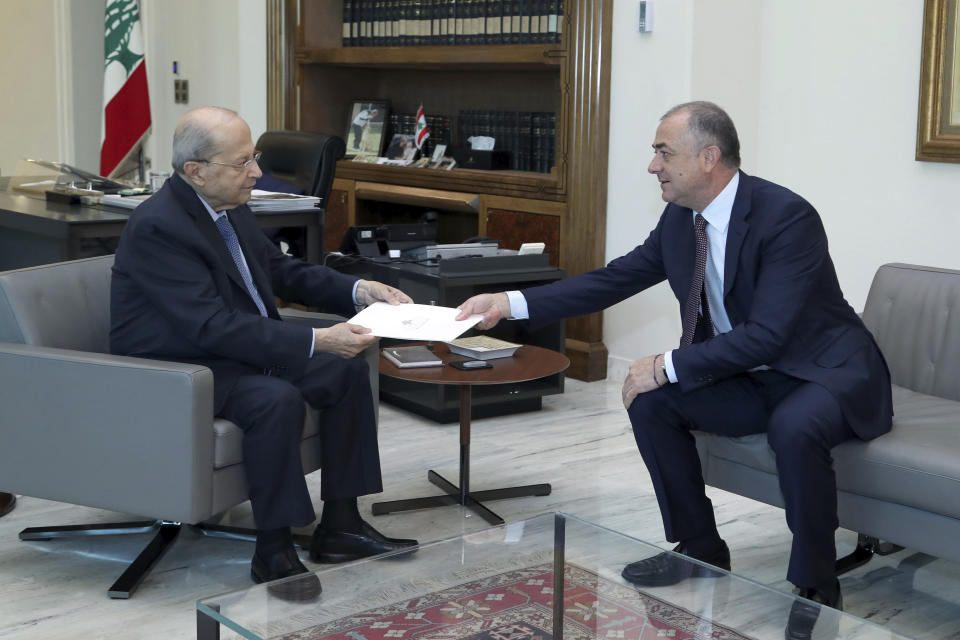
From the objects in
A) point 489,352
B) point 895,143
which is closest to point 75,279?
point 489,352

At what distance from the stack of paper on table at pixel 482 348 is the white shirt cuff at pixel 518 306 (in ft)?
0.90

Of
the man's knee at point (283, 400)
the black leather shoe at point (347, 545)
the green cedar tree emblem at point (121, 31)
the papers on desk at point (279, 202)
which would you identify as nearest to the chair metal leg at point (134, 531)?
the black leather shoe at point (347, 545)

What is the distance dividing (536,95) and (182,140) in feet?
9.82

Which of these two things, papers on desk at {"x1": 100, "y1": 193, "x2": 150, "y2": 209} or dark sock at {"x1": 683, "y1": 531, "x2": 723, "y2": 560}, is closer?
dark sock at {"x1": 683, "y1": 531, "x2": 723, "y2": 560}

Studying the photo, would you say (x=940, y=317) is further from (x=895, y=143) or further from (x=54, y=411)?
(x=54, y=411)

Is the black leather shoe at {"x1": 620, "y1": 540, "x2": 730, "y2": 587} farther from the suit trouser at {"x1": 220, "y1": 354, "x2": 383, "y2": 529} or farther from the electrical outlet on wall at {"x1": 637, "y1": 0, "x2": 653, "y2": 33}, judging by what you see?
the electrical outlet on wall at {"x1": 637, "y1": 0, "x2": 653, "y2": 33}

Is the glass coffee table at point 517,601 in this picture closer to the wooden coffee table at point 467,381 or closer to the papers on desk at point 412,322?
the papers on desk at point 412,322

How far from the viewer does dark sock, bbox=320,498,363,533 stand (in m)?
2.86

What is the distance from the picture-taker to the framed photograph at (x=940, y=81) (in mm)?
3764

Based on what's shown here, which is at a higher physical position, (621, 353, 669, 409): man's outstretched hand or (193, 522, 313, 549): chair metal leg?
(621, 353, 669, 409): man's outstretched hand

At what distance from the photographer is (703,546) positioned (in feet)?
8.94

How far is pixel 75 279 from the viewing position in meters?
2.86

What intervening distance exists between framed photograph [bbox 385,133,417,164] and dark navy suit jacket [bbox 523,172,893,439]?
124 inches

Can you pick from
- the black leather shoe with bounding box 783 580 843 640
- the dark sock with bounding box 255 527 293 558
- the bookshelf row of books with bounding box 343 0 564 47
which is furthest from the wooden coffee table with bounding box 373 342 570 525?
the bookshelf row of books with bounding box 343 0 564 47
